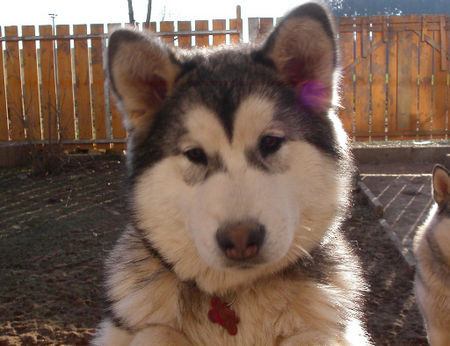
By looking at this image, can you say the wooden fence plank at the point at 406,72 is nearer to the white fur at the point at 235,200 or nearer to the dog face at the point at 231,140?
the dog face at the point at 231,140

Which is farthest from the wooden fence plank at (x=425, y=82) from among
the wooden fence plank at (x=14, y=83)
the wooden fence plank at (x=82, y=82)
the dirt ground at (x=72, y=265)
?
the wooden fence plank at (x=14, y=83)

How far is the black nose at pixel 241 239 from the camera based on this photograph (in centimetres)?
187

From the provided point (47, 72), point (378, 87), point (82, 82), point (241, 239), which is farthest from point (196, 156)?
point (378, 87)

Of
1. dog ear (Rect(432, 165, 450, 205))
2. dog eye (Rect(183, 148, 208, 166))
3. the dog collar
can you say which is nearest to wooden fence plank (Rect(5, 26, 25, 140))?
dog ear (Rect(432, 165, 450, 205))

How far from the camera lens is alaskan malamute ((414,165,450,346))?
3.68 m

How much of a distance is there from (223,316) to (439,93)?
376 inches

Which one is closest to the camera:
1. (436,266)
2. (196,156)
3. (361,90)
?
(196,156)

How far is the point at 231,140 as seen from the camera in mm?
2129

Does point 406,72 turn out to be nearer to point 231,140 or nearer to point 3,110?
point 3,110

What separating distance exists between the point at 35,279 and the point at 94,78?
6.30 meters

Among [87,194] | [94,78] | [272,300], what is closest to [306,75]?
[272,300]

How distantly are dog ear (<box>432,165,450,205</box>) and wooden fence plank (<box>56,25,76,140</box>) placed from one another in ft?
23.8

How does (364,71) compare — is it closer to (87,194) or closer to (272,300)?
(87,194)

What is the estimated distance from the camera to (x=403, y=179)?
7520 mm
